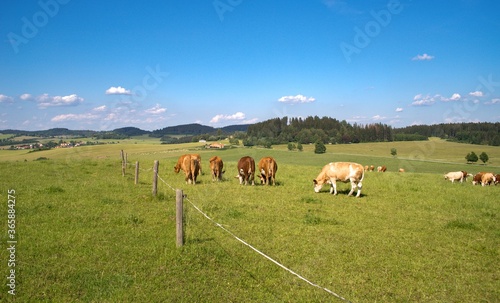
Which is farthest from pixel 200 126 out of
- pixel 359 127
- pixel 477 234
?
pixel 477 234

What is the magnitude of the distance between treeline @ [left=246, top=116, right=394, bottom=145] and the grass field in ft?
258

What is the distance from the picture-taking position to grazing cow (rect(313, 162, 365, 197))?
15.9 m

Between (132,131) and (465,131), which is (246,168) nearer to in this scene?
(465,131)

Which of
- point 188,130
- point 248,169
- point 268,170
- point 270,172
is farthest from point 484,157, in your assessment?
point 188,130

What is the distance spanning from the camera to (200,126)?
637ft

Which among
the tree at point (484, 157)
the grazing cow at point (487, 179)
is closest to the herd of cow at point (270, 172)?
the grazing cow at point (487, 179)

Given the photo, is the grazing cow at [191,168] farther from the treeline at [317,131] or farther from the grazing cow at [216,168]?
the treeline at [317,131]

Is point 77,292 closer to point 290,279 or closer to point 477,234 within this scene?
point 290,279

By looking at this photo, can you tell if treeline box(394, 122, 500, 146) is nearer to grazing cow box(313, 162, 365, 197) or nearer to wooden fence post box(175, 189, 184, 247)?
grazing cow box(313, 162, 365, 197)

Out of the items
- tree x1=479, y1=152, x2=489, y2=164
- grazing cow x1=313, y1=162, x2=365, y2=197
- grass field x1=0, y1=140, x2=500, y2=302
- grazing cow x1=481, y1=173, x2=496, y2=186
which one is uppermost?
grazing cow x1=313, y1=162, x2=365, y2=197

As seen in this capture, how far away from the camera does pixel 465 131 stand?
345 feet

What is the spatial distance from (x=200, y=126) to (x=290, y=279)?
191298mm

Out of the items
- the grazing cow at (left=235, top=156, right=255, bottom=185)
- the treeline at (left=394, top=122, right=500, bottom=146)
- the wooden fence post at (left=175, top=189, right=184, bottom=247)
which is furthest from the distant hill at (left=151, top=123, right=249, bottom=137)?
the wooden fence post at (left=175, top=189, right=184, bottom=247)

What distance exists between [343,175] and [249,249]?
9.59m
